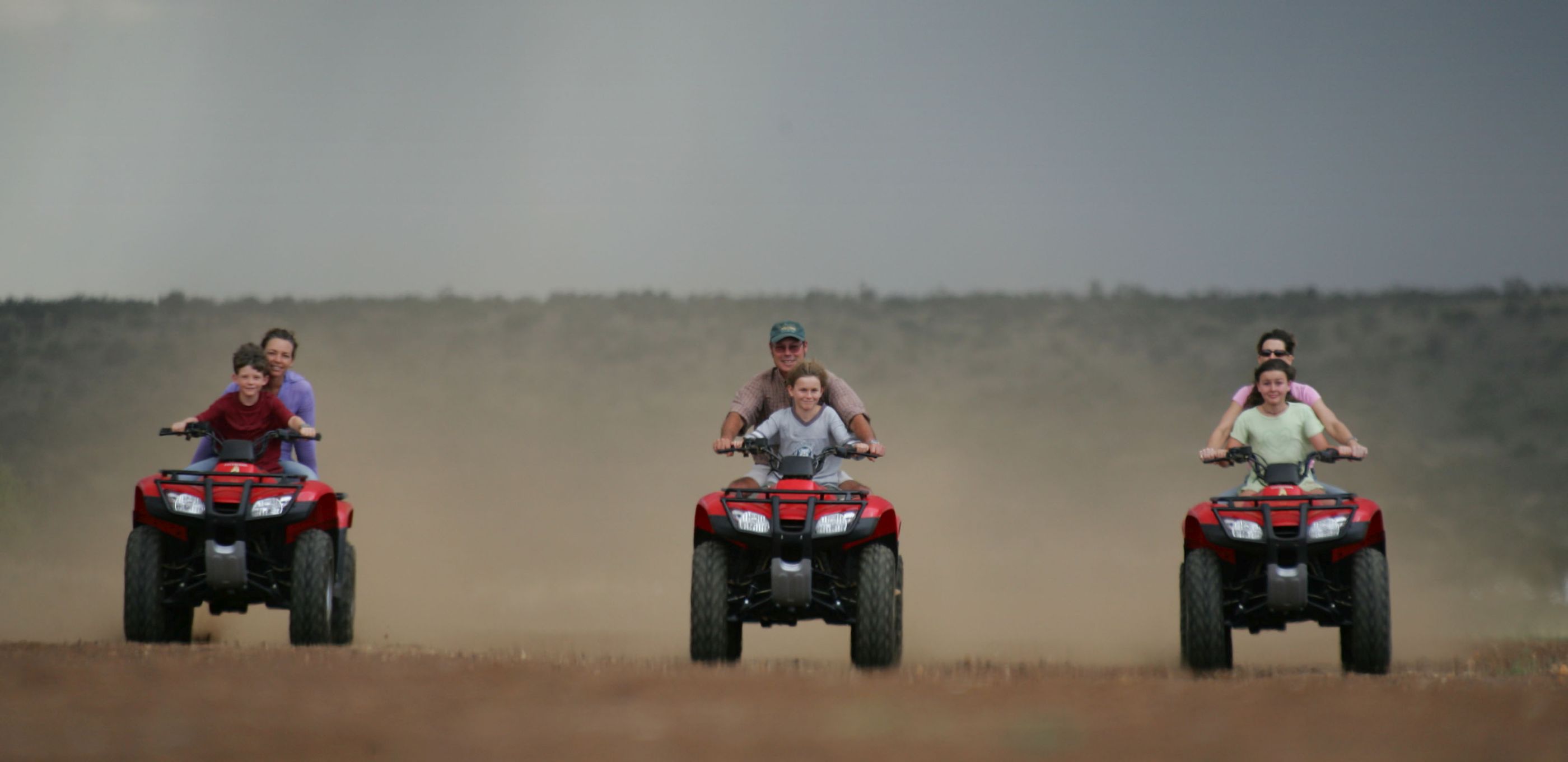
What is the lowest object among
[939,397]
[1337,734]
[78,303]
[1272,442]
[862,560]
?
[1337,734]

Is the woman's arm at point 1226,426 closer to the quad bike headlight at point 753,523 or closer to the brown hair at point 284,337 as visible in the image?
the quad bike headlight at point 753,523

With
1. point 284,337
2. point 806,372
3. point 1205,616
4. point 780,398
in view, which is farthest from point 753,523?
point 284,337

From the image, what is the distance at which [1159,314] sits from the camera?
1671 inches

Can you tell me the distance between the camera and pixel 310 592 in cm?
1070

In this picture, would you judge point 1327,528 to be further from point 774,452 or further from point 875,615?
point 774,452

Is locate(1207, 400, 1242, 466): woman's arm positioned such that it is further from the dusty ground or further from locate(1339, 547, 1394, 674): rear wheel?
the dusty ground

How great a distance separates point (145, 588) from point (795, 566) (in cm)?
399

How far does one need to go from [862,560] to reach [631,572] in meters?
14.3

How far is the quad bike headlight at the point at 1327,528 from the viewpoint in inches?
388

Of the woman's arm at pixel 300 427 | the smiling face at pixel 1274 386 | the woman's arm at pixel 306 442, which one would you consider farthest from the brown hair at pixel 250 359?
the smiling face at pixel 1274 386

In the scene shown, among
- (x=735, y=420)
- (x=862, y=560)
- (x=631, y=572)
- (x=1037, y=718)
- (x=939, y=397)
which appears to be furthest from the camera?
(x=939, y=397)

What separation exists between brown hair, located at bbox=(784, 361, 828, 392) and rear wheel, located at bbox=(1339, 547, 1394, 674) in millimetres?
3182

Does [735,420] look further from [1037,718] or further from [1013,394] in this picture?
[1013,394]

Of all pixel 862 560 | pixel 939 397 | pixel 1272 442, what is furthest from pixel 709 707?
pixel 939 397
